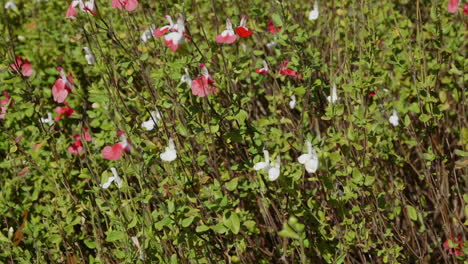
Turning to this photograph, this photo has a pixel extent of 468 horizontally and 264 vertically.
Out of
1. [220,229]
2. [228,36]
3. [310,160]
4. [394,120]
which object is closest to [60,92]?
[228,36]

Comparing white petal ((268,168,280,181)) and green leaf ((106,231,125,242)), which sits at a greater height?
white petal ((268,168,280,181))

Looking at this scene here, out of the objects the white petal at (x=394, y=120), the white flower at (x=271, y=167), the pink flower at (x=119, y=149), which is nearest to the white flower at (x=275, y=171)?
the white flower at (x=271, y=167)

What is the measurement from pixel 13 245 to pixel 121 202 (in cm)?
54

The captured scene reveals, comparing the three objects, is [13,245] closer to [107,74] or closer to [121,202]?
[121,202]

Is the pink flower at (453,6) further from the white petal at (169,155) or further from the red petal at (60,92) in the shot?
the red petal at (60,92)

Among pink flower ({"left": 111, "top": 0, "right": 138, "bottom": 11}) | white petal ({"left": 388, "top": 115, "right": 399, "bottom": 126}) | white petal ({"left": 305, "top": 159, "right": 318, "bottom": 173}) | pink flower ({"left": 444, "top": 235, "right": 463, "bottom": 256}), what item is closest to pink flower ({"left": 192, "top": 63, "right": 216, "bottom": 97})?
pink flower ({"left": 111, "top": 0, "right": 138, "bottom": 11})

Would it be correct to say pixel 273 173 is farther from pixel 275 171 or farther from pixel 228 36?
pixel 228 36

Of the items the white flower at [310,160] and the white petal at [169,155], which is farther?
the white petal at [169,155]

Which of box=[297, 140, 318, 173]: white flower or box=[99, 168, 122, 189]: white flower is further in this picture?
box=[99, 168, 122, 189]: white flower

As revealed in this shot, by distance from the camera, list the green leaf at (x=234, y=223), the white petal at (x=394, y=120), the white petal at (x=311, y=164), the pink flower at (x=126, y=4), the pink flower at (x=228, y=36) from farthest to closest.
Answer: the white petal at (x=394, y=120) < the pink flower at (x=228, y=36) < the pink flower at (x=126, y=4) < the green leaf at (x=234, y=223) < the white petal at (x=311, y=164)

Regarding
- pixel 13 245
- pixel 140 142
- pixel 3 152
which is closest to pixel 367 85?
pixel 140 142

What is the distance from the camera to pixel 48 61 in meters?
3.25

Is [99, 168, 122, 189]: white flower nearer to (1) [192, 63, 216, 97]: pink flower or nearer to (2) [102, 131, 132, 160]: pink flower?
(2) [102, 131, 132, 160]: pink flower

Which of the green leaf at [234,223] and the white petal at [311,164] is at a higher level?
the white petal at [311,164]
